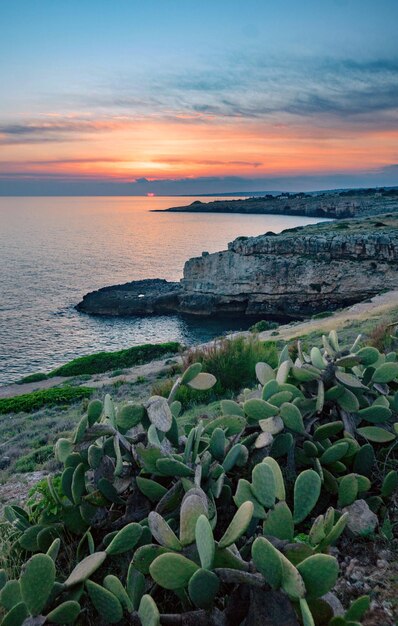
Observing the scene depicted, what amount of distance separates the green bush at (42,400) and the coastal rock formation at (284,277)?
37.0m

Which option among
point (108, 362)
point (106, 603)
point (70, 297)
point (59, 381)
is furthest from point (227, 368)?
point (70, 297)

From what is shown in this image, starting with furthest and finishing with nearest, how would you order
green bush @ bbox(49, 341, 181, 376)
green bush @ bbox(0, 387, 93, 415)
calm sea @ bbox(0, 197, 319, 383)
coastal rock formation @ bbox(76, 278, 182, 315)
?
1. coastal rock formation @ bbox(76, 278, 182, 315)
2. calm sea @ bbox(0, 197, 319, 383)
3. green bush @ bbox(49, 341, 181, 376)
4. green bush @ bbox(0, 387, 93, 415)

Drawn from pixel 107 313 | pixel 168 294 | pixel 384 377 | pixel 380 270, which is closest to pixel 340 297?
pixel 380 270

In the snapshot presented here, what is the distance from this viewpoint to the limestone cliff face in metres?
47.6

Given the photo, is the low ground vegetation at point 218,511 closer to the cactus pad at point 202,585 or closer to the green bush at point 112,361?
the cactus pad at point 202,585

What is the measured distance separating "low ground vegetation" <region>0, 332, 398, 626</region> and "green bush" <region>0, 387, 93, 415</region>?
13.8 metres

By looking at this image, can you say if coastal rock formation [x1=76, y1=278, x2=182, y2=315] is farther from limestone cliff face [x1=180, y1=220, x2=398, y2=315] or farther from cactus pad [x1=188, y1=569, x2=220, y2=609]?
cactus pad [x1=188, y1=569, x2=220, y2=609]

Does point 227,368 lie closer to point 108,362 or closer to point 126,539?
point 126,539

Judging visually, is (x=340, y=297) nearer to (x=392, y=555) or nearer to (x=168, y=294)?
(x=168, y=294)

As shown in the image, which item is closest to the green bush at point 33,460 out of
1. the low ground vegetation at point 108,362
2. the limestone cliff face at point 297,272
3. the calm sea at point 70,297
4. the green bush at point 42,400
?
the green bush at point 42,400

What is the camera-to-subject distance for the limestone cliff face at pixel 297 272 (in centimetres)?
4759

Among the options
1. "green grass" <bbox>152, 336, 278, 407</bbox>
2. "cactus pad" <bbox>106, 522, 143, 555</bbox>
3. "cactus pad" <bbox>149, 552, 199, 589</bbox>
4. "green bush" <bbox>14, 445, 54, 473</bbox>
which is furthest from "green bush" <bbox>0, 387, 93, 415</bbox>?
"cactus pad" <bbox>149, 552, 199, 589</bbox>

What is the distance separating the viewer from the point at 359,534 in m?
2.97

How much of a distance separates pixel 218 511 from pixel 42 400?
15.9m
